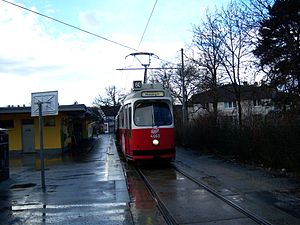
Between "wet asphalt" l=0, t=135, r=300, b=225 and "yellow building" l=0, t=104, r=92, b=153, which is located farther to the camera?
"yellow building" l=0, t=104, r=92, b=153

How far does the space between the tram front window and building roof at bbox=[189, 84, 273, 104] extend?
5.30m

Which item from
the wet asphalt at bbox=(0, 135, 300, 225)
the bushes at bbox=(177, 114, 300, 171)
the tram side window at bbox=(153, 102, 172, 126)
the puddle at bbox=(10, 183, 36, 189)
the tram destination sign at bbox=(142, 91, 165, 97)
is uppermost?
the tram destination sign at bbox=(142, 91, 165, 97)

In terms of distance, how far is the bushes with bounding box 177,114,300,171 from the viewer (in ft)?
45.1

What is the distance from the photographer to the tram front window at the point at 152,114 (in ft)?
59.1

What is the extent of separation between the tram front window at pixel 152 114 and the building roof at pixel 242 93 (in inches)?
208

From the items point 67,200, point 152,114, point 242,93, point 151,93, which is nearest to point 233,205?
point 67,200

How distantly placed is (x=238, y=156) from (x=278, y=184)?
23.9ft

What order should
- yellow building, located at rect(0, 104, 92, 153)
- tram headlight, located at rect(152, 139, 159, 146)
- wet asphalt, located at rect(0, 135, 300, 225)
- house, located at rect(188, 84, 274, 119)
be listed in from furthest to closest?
yellow building, located at rect(0, 104, 92, 153) → house, located at rect(188, 84, 274, 119) → tram headlight, located at rect(152, 139, 159, 146) → wet asphalt, located at rect(0, 135, 300, 225)

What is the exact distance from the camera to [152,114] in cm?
1814

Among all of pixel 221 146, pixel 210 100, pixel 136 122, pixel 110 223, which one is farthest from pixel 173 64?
pixel 110 223

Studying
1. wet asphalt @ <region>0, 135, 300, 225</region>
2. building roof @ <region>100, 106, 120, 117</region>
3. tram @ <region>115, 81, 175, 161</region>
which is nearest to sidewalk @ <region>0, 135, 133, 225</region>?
wet asphalt @ <region>0, 135, 300, 225</region>

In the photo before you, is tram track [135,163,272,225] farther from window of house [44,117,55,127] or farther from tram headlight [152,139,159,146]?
window of house [44,117,55,127]

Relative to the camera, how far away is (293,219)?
26.0 feet

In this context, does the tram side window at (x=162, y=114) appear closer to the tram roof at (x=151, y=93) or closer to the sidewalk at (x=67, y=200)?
the tram roof at (x=151, y=93)
